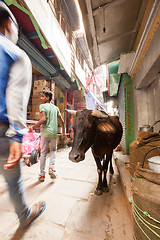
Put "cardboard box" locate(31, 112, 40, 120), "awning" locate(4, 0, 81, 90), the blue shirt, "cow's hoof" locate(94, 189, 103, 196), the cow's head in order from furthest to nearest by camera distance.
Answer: "cardboard box" locate(31, 112, 40, 120)
"awning" locate(4, 0, 81, 90)
"cow's hoof" locate(94, 189, 103, 196)
the cow's head
the blue shirt

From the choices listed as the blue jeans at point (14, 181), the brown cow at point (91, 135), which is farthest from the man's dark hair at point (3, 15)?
the brown cow at point (91, 135)

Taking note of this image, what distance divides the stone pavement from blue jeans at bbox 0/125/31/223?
0.92ft

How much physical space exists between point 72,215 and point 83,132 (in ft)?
4.12

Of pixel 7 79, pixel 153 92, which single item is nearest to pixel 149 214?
pixel 7 79

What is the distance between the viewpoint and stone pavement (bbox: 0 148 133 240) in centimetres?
133

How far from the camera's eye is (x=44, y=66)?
5.72 m

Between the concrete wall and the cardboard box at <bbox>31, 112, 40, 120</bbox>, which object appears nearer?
the concrete wall

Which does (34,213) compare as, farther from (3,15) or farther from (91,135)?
(3,15)

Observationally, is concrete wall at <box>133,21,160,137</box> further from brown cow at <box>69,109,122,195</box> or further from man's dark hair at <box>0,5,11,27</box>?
man's dark hair at <box>0,5,11,27</box>

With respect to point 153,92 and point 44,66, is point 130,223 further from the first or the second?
point 44,66

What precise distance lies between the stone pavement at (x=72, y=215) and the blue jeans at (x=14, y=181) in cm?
28

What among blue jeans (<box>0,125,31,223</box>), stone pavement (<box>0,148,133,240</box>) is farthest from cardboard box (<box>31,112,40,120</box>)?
blue jeans (<box>0,125,31,223</box>)

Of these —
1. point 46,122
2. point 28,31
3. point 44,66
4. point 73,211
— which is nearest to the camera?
point 73,211

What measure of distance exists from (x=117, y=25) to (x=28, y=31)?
10.9ft
